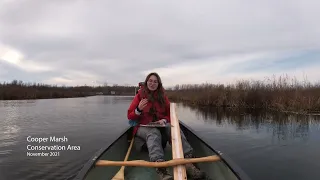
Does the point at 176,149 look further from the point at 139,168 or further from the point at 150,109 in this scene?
the point at 150,109

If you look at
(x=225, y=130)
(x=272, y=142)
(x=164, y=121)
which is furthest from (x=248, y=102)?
(x=164, y=121)

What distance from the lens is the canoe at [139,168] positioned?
103 inches

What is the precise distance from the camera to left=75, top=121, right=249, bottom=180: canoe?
261cm

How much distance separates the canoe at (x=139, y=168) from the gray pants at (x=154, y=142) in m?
0.24

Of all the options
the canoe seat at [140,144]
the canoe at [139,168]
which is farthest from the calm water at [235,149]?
the canoe seat at [140,144]

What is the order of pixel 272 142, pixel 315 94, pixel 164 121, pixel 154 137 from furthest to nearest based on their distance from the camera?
pixel 315 94
pixel 272 142
pixel 164 121
pixel 154 137

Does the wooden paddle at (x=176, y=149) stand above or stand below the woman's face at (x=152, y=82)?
below

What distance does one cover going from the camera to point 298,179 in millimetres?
4258

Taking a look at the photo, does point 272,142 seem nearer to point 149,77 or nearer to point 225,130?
point 225,130

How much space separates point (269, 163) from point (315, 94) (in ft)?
34.7

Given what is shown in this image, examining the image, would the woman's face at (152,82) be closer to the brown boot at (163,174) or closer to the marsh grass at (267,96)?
the brown boot at (163,174)

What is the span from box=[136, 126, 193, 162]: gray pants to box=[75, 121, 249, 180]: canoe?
0.24 m

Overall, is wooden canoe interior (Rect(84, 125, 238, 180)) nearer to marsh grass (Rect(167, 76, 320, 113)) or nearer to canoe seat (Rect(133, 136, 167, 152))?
canoe seat (Rect(133, 136, 167, 152))

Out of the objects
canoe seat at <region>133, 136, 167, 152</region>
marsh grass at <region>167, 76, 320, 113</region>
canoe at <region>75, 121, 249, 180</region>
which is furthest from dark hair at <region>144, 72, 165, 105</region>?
marsh grass at <region>167, 76, 320, 113</region>
